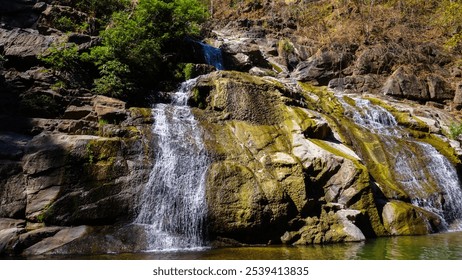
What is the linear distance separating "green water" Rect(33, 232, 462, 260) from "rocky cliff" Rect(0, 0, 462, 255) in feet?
2.40

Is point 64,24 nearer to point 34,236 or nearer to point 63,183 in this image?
point 63,183

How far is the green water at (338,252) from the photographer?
8836mm

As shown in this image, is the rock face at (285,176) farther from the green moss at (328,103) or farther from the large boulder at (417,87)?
the large boulder at (417,87)

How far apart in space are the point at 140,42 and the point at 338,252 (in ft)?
43.5

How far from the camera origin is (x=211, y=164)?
475 inches

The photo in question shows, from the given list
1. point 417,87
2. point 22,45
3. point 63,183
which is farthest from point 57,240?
point 417,87

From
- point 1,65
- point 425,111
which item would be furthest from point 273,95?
point 425,111

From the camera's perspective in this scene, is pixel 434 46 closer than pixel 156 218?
No

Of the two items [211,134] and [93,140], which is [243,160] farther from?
[93,140]

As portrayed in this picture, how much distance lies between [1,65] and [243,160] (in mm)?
10788

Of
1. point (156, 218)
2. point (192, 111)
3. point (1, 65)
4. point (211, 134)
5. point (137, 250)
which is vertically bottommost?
point (137, 250)

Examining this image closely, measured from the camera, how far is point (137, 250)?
31.8 feet

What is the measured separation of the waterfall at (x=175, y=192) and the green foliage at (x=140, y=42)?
352 cm

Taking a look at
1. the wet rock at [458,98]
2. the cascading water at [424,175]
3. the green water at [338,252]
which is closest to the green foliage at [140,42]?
the green water at [338,252]
